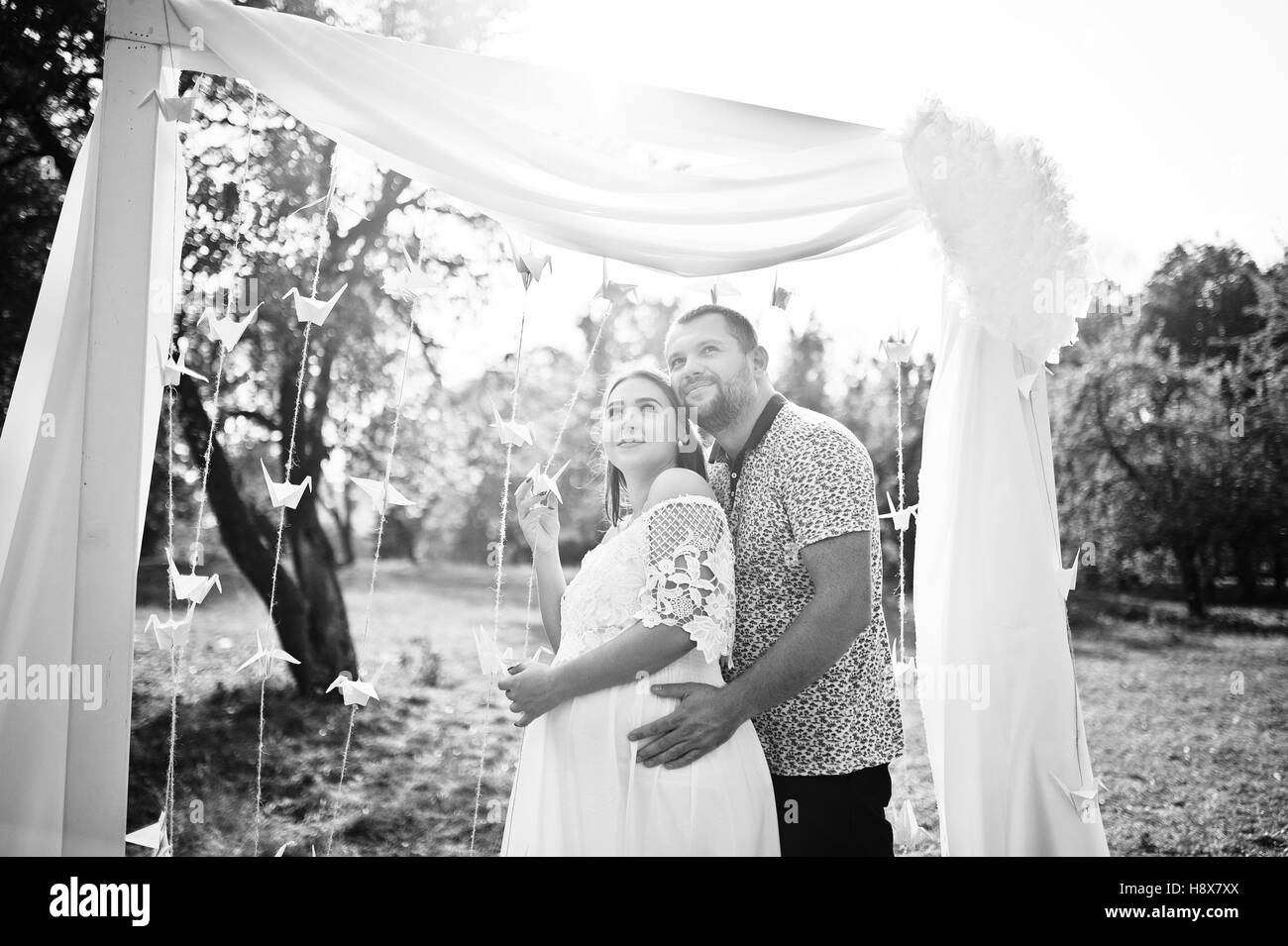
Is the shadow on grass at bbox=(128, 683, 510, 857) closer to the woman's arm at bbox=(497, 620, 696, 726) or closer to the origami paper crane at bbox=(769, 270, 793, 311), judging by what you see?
the woman's arm at bbox=(497, 620, 696, 726)

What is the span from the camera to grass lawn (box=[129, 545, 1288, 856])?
210 inches

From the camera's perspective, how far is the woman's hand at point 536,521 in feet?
7.07

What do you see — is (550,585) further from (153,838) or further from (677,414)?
(153,838)

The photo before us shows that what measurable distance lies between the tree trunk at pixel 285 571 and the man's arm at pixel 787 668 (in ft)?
14.1

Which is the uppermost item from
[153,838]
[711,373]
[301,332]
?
[301,332]

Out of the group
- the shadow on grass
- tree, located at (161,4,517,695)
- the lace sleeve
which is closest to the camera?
the lace sleeve

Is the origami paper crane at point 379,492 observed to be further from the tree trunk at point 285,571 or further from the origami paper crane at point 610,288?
the tree trunk at point 285,571

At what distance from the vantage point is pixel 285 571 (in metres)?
6.05

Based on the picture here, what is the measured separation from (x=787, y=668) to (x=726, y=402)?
64 cm

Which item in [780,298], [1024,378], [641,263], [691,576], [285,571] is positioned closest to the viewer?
[691,576]

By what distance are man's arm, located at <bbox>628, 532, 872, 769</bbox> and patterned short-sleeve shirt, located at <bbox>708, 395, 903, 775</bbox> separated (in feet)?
0.20

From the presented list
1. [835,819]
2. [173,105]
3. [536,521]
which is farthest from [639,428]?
[173,105]

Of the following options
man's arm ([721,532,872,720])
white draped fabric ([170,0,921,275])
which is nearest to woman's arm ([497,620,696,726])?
man's arm ([721,532,872,720])
